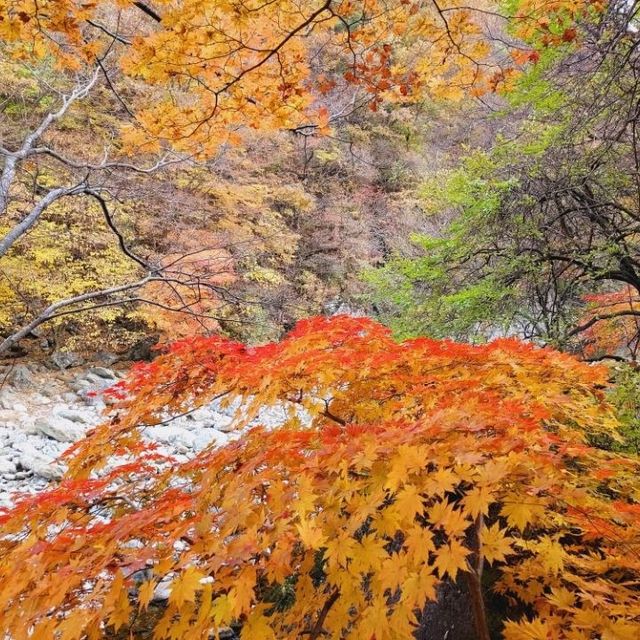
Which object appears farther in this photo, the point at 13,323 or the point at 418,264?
the point at 13,323

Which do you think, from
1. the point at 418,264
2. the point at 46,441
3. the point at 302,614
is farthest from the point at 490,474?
the point at 46,441

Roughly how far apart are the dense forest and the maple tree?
0.04 ft

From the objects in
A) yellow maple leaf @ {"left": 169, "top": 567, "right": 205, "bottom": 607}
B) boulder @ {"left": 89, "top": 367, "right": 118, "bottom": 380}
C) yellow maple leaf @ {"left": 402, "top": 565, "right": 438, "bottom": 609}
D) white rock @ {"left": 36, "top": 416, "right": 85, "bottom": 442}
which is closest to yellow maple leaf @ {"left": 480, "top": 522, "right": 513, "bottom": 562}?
yellow maple leaf @ {"left": 402, "top": 565, "right": 438, "bottom": 609}

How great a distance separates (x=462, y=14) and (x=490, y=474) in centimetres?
319

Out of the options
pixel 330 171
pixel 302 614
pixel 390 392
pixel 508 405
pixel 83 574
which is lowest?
pixel 302 614

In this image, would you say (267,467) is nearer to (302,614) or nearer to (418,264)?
(302,614)

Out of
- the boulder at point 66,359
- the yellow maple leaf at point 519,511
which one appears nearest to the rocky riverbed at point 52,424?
the boulder at point 66,359

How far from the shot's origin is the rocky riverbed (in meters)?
6.49

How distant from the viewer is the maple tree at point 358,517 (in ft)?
4.16

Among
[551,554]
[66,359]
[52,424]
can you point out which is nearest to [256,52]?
[551,554]

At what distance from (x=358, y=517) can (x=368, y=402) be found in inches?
60.0

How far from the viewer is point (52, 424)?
25.3 ft

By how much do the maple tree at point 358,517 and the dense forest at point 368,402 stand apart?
13 mm

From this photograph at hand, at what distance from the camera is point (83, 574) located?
1401mm
